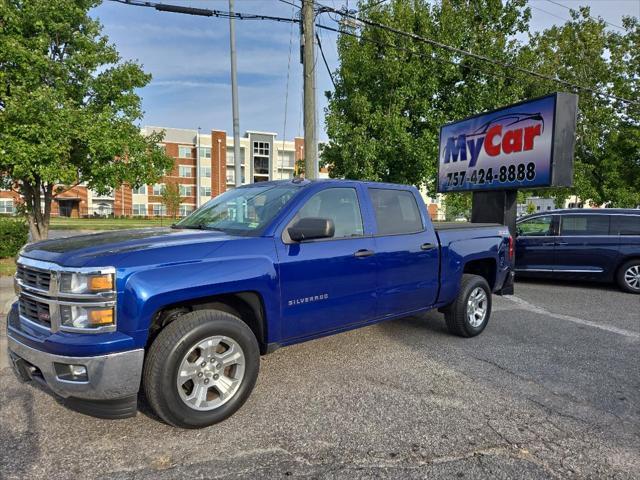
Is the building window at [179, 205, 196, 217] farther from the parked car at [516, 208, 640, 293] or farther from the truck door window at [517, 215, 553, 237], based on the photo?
the parked car at [516, 208, 640, 293]

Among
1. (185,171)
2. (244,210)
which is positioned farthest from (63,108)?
(185,171)

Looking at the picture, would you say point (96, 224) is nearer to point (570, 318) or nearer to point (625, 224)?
point (625, 224)

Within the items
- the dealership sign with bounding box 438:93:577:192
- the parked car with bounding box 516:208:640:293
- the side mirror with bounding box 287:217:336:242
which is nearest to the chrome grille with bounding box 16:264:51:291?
the side mirror with bounding box 287:217:336:242

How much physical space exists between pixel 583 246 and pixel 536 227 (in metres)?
1.00

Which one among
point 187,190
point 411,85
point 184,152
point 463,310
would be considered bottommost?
point 463,310

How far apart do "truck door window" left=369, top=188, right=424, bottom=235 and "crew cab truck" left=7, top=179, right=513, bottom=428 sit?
17 millimetres

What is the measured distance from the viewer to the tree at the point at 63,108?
854 cm

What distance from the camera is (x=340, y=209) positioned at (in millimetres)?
4195

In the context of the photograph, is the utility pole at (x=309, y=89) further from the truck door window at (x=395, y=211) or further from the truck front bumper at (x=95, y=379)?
the truck front bumper at (x=95, y=379)

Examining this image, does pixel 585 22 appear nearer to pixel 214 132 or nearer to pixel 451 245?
pixel 451 245

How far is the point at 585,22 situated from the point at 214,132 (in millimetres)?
56055

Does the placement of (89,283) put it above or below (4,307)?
above

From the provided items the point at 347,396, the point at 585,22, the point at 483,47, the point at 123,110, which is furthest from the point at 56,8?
the point at 585,22

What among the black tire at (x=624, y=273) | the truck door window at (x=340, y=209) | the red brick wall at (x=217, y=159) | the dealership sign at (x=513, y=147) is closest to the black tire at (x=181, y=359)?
the truck door window at (x=340, y=209)
